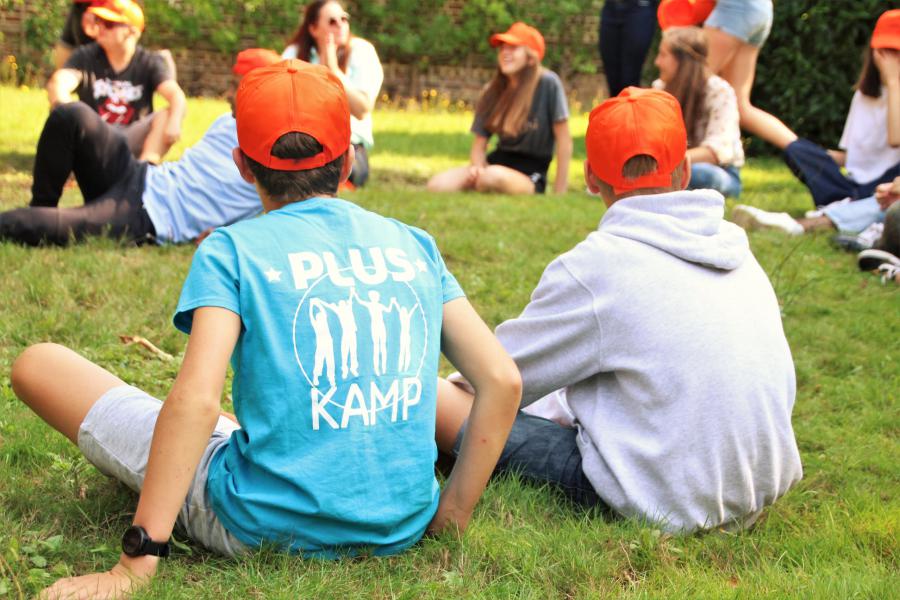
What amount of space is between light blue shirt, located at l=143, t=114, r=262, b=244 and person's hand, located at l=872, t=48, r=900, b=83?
3895 mm

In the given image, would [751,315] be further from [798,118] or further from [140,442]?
[798,118]

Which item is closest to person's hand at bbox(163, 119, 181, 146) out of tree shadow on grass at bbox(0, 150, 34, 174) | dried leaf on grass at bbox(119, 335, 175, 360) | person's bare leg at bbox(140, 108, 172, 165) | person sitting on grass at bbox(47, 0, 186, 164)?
person sitting on grass at bbox(47, 0, 186, 164)

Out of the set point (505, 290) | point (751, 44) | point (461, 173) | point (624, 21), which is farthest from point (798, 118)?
point (505, 290)

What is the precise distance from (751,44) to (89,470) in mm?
6104

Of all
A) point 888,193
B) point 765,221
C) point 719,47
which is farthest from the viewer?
point 719,47

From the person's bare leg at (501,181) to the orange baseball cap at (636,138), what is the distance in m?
5.00

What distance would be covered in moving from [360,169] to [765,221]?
2.74m

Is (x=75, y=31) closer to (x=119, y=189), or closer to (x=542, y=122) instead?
(x=119, y=189)

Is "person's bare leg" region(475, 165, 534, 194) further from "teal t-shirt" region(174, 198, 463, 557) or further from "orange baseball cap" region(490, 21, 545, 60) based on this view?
"teal t-shirt" region(174, 198, 463, 557)

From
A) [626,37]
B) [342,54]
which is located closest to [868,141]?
[626,37]

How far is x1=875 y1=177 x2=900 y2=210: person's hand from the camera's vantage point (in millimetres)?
6109

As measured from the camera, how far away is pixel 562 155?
8.38 metres

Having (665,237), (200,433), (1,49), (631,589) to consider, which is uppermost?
(665,237)

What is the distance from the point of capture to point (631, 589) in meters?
2.52
